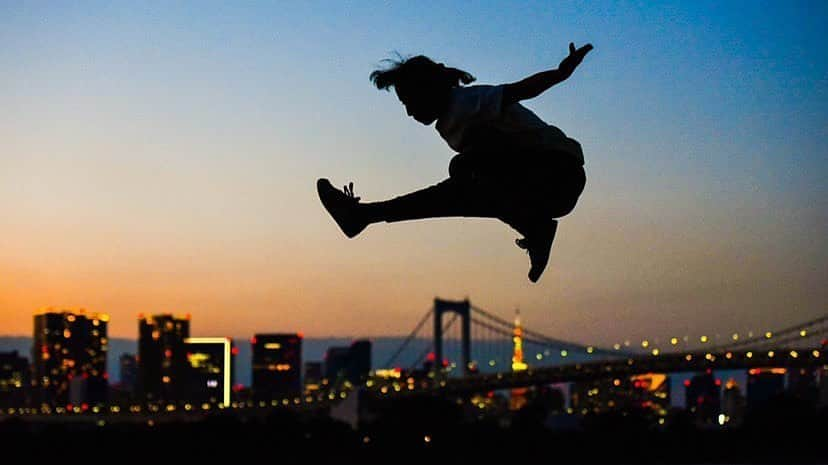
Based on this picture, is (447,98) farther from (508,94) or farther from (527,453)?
(527,453)

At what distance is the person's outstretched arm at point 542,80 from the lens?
5.58m

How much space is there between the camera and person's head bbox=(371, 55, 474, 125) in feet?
19.8

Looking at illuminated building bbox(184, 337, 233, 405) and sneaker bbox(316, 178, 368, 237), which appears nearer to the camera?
sneaker bbox(316, 178, 368, 237)

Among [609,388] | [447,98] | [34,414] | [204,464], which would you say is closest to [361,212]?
[447,98]

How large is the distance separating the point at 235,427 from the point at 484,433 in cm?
1438

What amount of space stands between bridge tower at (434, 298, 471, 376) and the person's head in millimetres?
92136

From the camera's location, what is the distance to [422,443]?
83000 millimetres

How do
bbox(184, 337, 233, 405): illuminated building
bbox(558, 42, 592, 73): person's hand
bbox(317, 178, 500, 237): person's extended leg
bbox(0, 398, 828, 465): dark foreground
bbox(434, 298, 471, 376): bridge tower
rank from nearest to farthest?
bbox(558, 42, 592, 73): person's hand → bbox(317, 178, 500, 237): person's extended leg → bbox(0, 398, 828, 465): dark foreground → bbox(434, 298, 471, 376): bridge tower → bbox(184, 337, 233, 405): illuminated building

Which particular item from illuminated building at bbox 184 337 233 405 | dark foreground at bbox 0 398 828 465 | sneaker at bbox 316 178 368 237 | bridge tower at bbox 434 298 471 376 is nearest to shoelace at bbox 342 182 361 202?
sneaker at bbox 316 178 368 237

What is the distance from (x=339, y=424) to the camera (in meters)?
88.9

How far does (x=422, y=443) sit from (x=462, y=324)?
20067mm

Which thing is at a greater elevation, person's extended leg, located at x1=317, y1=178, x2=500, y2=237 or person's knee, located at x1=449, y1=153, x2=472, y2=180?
person's knee, located at x1=449, y1=153, x2=472, y2=180

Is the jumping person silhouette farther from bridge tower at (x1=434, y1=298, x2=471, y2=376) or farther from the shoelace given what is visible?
bridge tower at (x1=434, y1=298, x2=471, y2=376)

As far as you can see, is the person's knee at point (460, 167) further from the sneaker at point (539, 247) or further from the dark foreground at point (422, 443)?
the dark foreground at point (422, 443)
